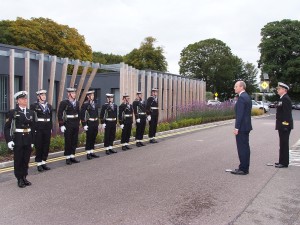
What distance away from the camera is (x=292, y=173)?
895cm

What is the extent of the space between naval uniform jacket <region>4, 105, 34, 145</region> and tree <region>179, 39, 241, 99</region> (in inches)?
2837

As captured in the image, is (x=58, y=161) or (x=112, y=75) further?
(x=112, y=75)

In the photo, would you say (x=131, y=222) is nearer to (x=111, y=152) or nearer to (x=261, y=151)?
(x=111, y=152)

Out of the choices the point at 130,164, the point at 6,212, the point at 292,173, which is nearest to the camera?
the point at 6,212

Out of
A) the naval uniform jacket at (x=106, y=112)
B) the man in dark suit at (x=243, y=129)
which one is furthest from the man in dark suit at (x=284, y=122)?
the naval uniform jacket at (x=106, y=112)

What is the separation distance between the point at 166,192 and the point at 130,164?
9.51 feet

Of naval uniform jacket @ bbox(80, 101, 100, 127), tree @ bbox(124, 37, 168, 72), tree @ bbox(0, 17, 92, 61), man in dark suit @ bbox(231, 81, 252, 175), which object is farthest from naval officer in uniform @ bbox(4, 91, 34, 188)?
tree @ bbox(124, 37, 168, 72)

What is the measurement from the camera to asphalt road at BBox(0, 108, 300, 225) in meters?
5.59

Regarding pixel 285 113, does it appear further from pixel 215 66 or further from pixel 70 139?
pixel 215 66

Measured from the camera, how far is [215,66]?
79.1 m

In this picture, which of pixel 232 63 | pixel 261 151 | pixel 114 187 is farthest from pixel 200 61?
pixel 114 187

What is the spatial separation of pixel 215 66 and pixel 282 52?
673 inches

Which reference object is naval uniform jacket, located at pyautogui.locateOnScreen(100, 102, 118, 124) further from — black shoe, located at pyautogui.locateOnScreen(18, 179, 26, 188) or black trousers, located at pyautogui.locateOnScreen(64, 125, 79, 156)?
black shoe, located at pyautogui.locateOnScreen(18, 179, 26, 188)

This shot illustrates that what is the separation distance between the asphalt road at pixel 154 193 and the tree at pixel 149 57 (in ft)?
167
